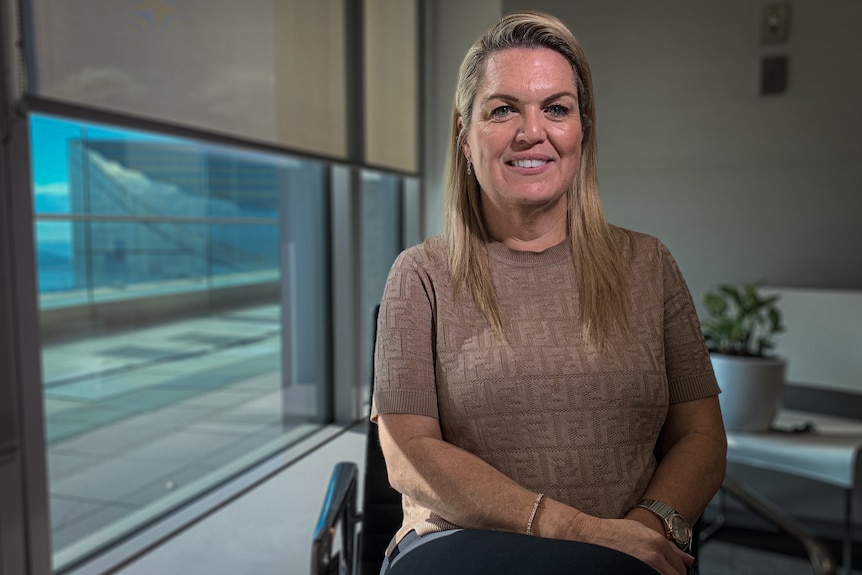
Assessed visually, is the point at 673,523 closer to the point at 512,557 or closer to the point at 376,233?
the point at 512,557

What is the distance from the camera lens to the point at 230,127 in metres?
2.25

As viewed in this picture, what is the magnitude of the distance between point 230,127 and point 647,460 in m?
1.74

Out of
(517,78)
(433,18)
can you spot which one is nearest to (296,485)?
(517,78)

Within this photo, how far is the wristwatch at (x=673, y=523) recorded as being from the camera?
1.00 metres

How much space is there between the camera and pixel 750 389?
2441 mm

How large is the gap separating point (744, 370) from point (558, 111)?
5.66ft

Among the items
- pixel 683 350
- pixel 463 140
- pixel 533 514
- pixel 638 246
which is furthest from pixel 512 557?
pixel 463 140

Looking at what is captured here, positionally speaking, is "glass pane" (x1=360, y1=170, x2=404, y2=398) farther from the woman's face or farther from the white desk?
the woman's face

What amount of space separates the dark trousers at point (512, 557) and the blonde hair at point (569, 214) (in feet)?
1.04

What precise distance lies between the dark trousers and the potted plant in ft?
5.39

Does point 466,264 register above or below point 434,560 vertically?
above

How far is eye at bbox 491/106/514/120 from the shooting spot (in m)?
1.09

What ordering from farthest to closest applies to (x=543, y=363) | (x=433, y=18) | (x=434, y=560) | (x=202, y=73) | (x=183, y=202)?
(x=183, y=202), (x=433, y=18), (x=202, y=73), (x=543, y=363), (x=434, y=560)

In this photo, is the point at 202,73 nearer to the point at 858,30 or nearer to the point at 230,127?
the point at 230,127
